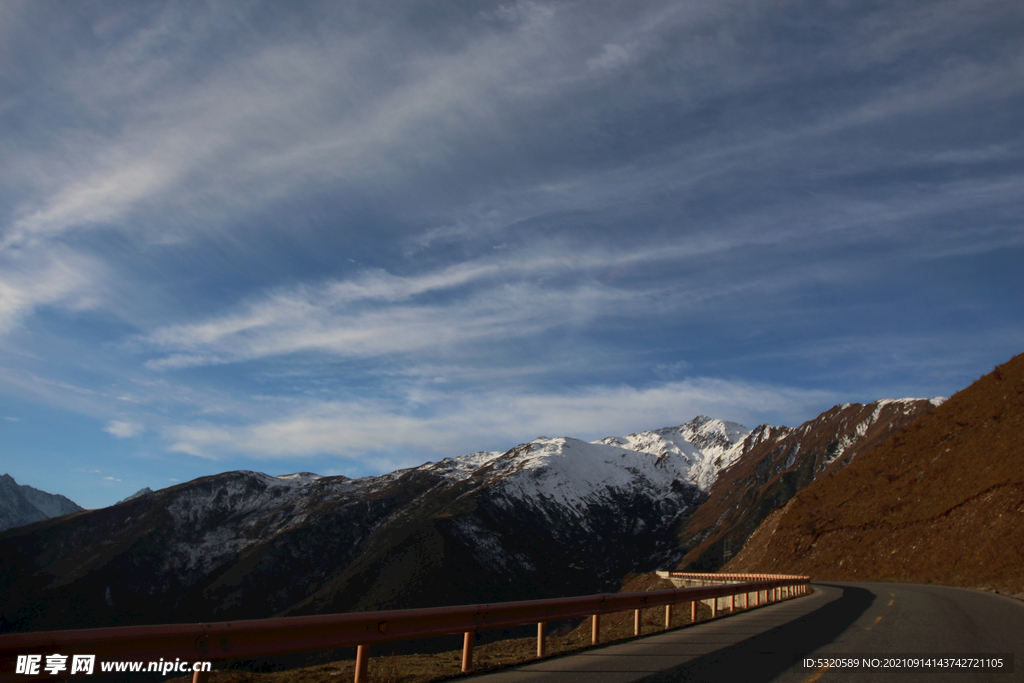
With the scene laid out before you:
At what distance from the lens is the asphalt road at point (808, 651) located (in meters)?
8.47

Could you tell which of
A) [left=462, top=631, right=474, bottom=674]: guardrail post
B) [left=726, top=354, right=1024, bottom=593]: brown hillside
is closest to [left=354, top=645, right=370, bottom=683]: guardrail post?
[left=462, top=631, right=474, bottom=674]: guardrail post

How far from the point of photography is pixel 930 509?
158 ft

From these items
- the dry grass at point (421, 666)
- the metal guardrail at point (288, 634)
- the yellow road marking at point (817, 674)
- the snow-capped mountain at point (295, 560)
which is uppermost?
the metal guardrail at point (288, 634)

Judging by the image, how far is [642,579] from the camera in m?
90.0

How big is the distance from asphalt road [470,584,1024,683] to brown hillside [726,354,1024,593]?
18.0m

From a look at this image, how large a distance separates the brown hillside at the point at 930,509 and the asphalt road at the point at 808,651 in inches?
707

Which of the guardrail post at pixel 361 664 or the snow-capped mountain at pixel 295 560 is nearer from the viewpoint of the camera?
the guardrail post at pixel 361 664

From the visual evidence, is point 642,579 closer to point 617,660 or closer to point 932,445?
point 932,445

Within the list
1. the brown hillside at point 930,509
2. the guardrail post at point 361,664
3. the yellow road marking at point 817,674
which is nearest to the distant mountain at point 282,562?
the brown hillside at point 930,509

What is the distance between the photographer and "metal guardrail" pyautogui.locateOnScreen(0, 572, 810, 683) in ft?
18.3

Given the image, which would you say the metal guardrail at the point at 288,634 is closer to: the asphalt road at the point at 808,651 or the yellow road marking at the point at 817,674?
the asphalt road at the point at 808,651

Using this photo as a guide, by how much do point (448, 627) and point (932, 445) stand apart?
6654 centimetres

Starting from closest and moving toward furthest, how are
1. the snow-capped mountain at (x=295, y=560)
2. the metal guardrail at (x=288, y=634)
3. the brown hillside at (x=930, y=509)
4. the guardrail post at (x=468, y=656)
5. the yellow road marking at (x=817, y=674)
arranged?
1. the metal guardrail at (x=288, y=634)
2. the yellow road marking at (x=817, y=674)
3. the guardrail post at (x=468, y=656)
4. the brown hillside at (x=930, y=509)
5. the snow-capped mountain at (x=295, y=560)

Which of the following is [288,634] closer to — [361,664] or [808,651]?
[361,664]
